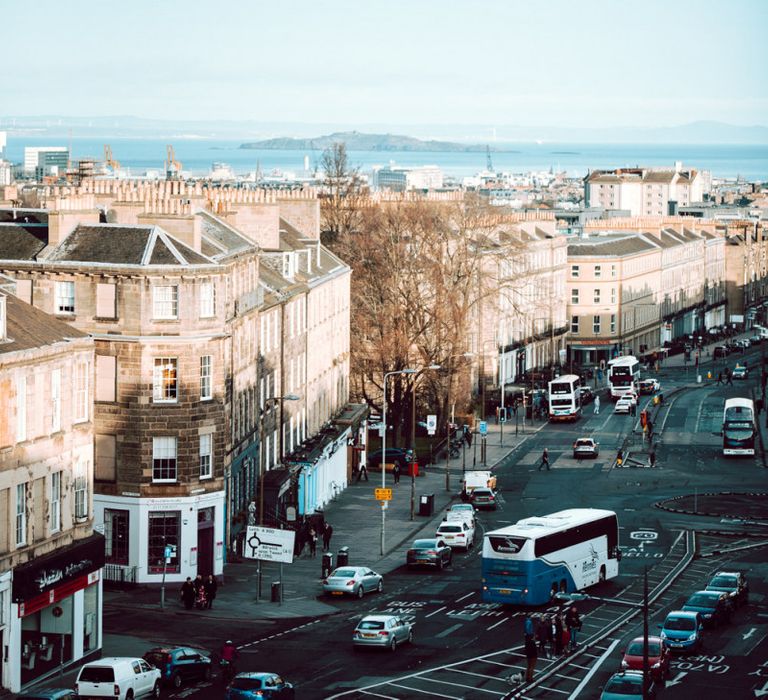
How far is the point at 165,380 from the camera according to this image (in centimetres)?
6994

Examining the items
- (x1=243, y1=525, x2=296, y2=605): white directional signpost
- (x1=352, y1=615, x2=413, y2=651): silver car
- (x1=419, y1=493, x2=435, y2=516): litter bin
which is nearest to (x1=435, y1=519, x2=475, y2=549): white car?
(x1=419, y1=493, x2=435, y2=516): litter bin

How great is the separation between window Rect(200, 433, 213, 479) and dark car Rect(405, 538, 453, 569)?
10.8m

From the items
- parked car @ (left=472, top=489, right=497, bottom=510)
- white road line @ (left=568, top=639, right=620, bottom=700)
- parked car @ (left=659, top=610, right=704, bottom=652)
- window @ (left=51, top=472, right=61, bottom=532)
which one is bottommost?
parked car @ (left=472, top=489, right=497, bottom=510)

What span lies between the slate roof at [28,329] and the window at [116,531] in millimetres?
13603

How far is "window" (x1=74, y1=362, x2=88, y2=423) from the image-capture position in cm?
5744

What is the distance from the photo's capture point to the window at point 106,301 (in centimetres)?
6944

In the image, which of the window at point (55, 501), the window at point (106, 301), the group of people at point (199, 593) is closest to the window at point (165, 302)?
the window at point (106, 301)

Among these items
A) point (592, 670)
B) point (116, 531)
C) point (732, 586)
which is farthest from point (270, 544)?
point (732, 586)

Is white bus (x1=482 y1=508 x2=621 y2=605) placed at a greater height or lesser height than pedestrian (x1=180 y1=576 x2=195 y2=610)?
greater

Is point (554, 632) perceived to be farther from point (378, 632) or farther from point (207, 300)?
point (207, 300)

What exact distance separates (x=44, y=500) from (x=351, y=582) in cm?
1832

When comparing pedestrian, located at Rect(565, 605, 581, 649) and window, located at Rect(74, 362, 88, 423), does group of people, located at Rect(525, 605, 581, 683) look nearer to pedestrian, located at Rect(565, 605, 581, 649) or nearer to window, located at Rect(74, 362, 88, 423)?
pedestrian, located at Rect(565, 605, 581, 649)

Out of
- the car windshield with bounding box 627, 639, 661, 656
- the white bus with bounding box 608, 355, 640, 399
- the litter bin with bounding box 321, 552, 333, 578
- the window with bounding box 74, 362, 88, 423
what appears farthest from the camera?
the white bus with bounding box 608, 355, 640, 399

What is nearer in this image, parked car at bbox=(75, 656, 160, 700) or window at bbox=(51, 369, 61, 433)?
parked car at bbox=(75, 656, 160, 700)
